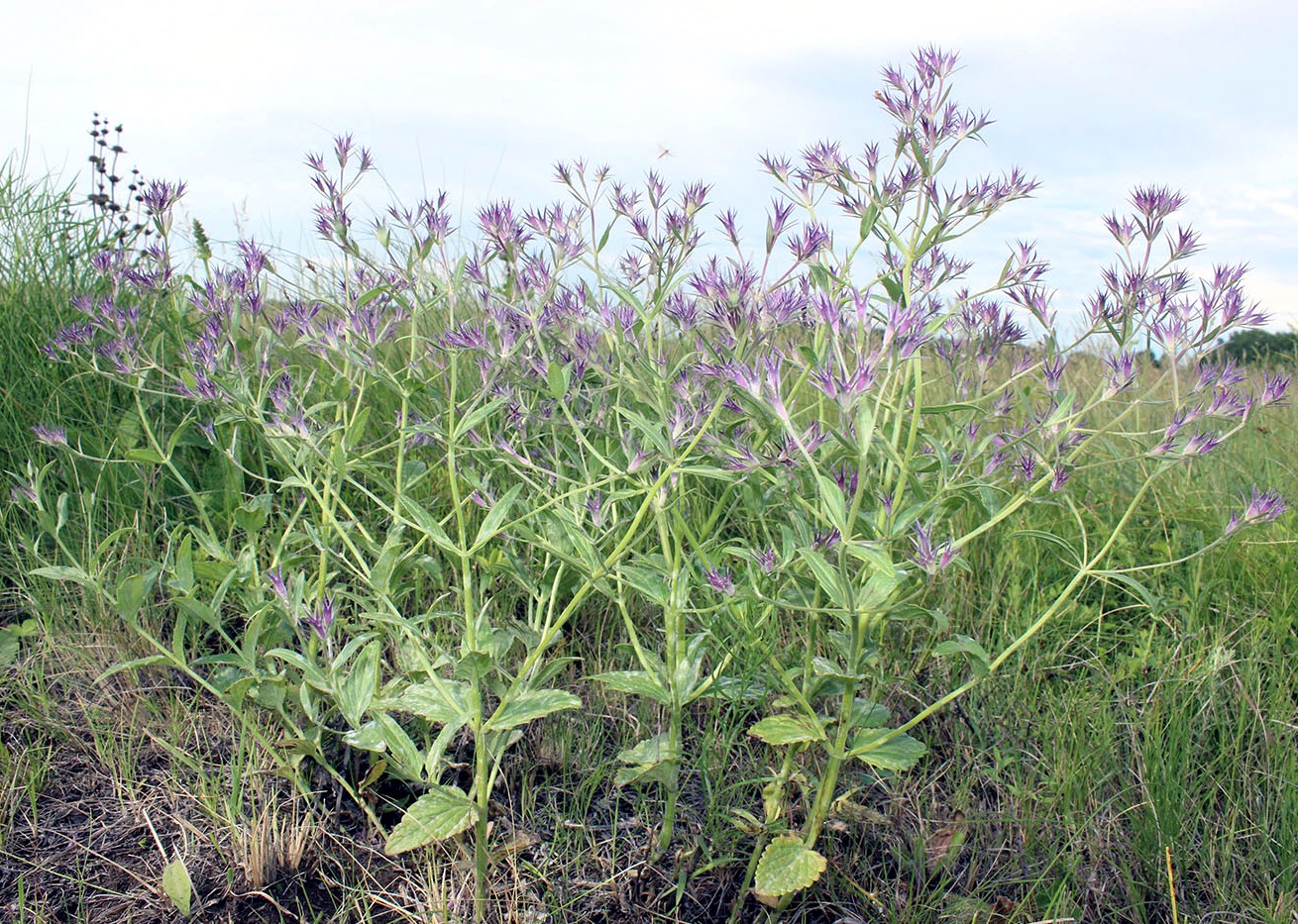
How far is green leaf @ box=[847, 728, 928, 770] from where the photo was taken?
6.88ft

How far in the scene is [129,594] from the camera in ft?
8.00

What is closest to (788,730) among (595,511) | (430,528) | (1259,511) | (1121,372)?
(595,511)

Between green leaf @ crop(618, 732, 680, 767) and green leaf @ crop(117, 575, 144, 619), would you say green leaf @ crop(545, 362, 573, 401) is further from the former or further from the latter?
green leaf @ crop(117, 575, 144, 619)

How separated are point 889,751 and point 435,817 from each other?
950 millimetres

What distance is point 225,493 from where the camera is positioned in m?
3.21

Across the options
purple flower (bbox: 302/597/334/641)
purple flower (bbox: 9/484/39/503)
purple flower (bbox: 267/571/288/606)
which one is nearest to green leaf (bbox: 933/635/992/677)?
purple flower (bbox: 302/597/334/641)

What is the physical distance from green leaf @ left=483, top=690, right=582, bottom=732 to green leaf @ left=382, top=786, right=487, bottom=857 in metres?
0.19

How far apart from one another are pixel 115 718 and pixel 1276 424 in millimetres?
5463

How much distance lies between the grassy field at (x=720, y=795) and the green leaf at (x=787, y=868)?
193 mm

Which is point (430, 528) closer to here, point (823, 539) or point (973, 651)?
point (823, 539)

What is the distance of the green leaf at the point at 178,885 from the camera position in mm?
2324

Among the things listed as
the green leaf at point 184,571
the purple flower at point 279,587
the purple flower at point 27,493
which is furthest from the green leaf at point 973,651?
the purple flower at point 27,493

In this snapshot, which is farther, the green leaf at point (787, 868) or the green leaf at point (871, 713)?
the green leaf at point (871, 713)

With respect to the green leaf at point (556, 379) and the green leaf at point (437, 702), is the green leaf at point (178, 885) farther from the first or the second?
the green leaf at point (556, 379)
